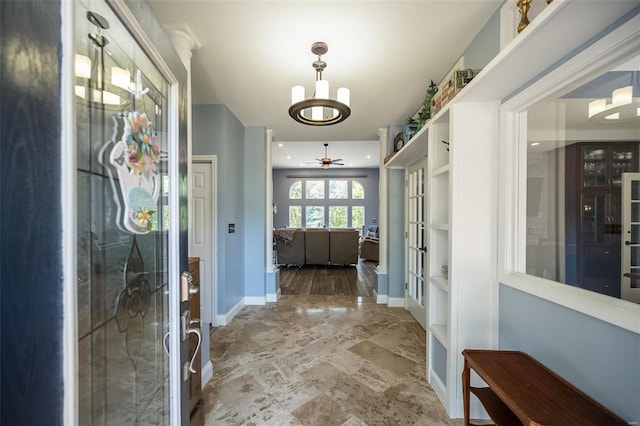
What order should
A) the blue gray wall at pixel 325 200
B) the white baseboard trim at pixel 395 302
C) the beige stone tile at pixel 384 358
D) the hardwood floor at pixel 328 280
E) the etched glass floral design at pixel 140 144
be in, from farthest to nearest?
the blue gray wall at pixel 325 200, the hardwood floor at pixel 328 280, the white baseboard trim at pixel 395 302, the beige stone tile at pixel 384 358, the etched glass floral design at pixel 140 144

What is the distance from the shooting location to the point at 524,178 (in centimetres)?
157

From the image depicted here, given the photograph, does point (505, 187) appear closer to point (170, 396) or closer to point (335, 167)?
point (170, 396)

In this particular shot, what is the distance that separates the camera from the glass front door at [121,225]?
0.65m

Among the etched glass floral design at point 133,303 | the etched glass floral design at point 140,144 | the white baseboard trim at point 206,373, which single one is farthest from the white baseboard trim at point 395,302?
the etched glass floral design at point 140,144

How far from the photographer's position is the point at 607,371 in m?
1.01

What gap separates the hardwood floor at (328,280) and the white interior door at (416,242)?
1.01 meters

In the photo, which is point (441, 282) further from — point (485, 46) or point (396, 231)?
point (396, 231)

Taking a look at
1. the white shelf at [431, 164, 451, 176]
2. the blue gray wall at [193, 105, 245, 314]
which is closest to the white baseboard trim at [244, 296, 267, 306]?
the blue gray wall at [193, 105, 245, 314]

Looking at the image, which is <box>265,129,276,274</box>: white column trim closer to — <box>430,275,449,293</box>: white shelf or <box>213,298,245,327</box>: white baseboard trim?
<box>213,298,245,327</box>: white baseboard trim

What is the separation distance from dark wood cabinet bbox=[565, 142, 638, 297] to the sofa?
4.86 m

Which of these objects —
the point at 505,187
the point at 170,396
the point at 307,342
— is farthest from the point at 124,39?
the point at 307,342

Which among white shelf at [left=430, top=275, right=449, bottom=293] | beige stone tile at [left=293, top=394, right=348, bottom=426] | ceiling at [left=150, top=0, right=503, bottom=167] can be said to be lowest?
beige stone tile at [left=293, top=394, right=348, bottom=426]

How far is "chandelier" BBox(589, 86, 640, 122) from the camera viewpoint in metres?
1.05

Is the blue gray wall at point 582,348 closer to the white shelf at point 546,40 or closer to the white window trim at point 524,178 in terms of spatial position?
the white window trim at point 524,178
